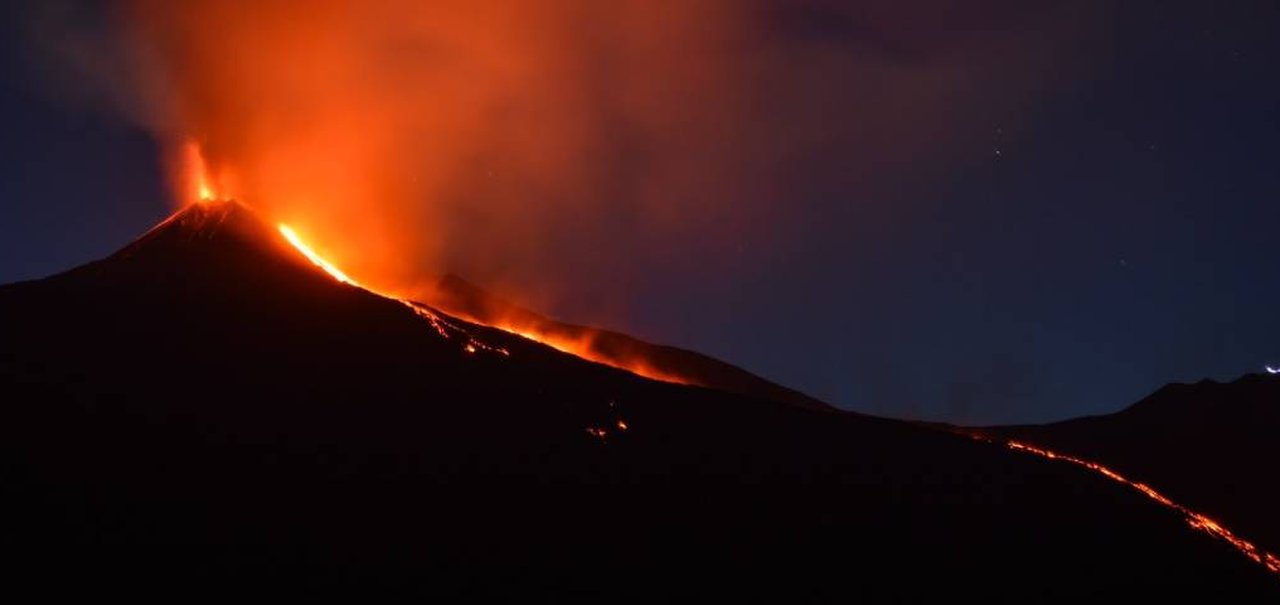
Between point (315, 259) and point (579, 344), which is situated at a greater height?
point (579, 344)

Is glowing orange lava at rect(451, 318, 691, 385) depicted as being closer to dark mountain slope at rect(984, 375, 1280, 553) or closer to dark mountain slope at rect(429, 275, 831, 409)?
dark mountain slope at rect(429, 275, 831, 409)

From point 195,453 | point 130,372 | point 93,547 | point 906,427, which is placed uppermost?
point 906,427

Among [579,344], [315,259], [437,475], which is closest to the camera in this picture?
[437,475]

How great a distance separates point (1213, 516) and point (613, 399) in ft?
106

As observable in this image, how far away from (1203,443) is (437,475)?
152 feet

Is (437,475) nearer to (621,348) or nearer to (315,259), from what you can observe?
(315,259)

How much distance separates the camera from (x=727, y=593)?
2319cm

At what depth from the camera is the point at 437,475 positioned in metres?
24.7

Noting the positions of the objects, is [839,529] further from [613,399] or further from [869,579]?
[613,399]

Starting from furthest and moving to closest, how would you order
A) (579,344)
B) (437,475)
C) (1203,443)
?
(579,344) → (1203,443) → (437,475)

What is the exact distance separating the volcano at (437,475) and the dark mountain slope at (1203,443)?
20674 mm

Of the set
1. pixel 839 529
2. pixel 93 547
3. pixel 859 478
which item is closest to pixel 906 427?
pixel 859 478

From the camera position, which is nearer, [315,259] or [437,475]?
[437,475]

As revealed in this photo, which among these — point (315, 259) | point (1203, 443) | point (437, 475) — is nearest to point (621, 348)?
point (315, 259)
